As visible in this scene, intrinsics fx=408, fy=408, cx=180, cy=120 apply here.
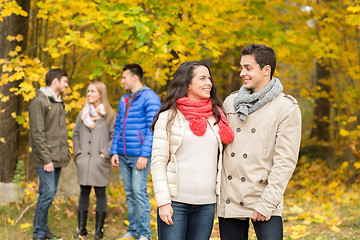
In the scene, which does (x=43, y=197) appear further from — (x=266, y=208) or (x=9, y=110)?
(x=266, y=208)

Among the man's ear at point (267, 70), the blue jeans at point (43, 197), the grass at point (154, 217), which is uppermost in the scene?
the man's ear at point (267, 70)

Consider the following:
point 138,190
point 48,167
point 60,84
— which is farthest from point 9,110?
point 138,190

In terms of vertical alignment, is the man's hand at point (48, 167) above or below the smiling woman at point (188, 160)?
below

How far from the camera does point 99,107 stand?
5.18 m

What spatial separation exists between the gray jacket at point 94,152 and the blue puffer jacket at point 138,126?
318mm

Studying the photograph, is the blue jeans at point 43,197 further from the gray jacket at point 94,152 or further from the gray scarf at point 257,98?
the gray scarf at point 257,98

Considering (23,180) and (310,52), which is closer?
(23,180)

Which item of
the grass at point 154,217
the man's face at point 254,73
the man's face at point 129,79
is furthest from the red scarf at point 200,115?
the grass at point 154,217

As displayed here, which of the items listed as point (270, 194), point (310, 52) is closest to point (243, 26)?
point (310, 52)

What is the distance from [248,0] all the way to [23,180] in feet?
17.7

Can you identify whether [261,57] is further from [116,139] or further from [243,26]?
[243,26]

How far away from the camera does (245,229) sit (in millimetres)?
2879

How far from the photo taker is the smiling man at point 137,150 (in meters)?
4.73

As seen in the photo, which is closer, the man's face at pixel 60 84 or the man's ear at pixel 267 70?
the man's ear at pixel 267 70
